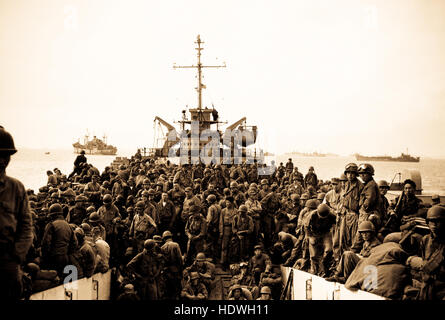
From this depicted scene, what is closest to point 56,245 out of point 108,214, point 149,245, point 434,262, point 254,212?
point 149,245

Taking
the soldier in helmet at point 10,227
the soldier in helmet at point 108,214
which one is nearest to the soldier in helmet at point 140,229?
the soldier in helmet at point 108,214

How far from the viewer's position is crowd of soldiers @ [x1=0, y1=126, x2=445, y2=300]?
554 centimetres

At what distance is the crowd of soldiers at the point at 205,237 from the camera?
18.2 feet

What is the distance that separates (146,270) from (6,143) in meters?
5.04

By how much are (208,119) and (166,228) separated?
24.0 metres

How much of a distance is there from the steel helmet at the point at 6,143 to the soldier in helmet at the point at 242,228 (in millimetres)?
7545

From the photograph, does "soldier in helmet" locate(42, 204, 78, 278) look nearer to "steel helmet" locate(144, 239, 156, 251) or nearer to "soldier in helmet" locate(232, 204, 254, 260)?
"steel helmet" locate(144, 239, 156, 251)

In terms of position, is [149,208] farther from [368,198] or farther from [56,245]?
[368,198]

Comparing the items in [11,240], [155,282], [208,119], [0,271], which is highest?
[208,119]

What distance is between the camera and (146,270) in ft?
28.6

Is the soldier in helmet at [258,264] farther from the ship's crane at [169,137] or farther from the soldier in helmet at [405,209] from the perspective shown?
the ship's crane at [169,137]
